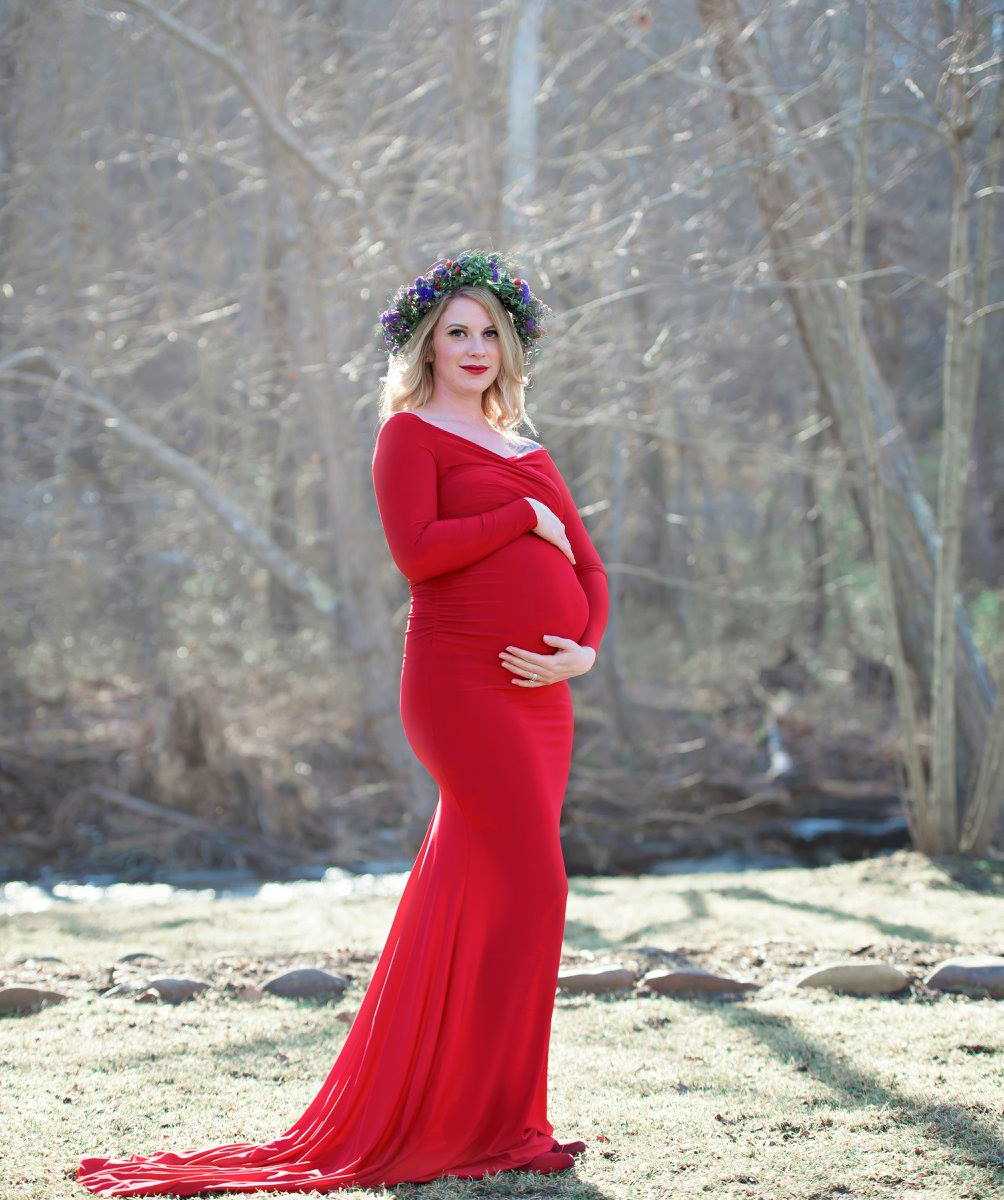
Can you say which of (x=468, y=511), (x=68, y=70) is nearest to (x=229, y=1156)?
(x=468, y=511)

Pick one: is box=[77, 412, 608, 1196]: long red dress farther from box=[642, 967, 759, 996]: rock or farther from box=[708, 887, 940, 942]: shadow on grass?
box=[708, 887, 940, 942]: shadow on grass

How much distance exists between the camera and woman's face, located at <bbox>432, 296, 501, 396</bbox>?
3.59 m

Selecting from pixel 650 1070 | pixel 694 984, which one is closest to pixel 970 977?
pixel 694 984

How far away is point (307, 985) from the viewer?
481 cm

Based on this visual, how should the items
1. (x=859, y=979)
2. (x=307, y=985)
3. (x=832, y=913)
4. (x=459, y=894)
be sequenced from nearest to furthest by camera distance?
(x=459, y=894) → (x=859, y=979) → (x=307, y=985) → (x=832, y=913)

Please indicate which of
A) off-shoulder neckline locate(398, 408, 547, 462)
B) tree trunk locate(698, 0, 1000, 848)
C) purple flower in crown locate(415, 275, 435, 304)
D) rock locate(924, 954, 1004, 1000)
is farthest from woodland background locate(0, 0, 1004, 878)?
off-shoulder neckline locate(398, 408, 547, 462)

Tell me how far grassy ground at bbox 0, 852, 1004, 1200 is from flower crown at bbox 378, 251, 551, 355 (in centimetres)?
205

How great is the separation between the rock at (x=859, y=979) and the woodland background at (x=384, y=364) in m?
2.90

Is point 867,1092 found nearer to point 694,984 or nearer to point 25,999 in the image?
point 694,984

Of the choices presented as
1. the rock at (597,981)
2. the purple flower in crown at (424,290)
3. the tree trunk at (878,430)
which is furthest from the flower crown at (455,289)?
the tree trunk at (878,430)

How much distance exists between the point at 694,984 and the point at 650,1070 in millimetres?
869

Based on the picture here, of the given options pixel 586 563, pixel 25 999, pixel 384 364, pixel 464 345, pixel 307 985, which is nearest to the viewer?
pixel 464 345

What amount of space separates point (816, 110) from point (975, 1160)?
823 centimetres

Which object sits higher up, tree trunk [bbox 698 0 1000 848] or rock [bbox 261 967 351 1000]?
tree trunk [bbox 698 0 1000 848]
